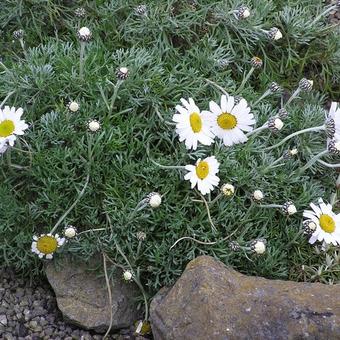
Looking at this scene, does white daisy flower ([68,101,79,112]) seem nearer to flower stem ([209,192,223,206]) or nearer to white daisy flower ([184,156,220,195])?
white daisy flower ([184,156,220,195])

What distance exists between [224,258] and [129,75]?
42.8 inches

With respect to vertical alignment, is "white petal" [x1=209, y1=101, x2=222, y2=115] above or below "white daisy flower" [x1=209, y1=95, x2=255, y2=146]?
above

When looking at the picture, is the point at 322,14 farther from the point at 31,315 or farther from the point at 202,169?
the point at 31,315

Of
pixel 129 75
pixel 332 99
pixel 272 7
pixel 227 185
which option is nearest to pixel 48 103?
pixel 129 75

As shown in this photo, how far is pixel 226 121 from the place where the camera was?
3.25 meters

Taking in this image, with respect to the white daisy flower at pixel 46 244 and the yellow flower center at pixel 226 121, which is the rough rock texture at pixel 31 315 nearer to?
the white daisy flower at pixel 46 244

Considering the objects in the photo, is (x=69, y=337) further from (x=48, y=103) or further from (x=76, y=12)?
(x=76, y=12)

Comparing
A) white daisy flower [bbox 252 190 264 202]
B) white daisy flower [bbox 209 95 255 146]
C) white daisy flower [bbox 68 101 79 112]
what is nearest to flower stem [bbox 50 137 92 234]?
white daisy flower [bbox 68 101 79 112]

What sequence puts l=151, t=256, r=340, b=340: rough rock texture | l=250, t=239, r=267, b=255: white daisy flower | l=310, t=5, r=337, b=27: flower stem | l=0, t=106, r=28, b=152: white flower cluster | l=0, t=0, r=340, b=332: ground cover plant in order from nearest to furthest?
l=151, t=256, r=340, b=340: rough rock texture < l=0, t=106, r=28, b=152: white flower cluster < l=250, t=239, r=267, b=255: white daisy flower < l=0, t=0, r=340, b=332: ground cover plant < l=310, t=5, r=337, b=27: flower stem

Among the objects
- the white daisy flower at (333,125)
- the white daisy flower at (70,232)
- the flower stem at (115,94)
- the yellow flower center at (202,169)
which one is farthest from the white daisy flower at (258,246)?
the flower stem at (115,94)

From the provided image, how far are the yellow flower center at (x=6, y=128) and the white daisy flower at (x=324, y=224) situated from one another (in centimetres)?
142

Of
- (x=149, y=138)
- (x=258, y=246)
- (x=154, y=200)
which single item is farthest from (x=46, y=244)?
(x=258, y=246)

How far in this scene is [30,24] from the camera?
4.16 meters

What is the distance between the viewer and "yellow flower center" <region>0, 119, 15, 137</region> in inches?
122
